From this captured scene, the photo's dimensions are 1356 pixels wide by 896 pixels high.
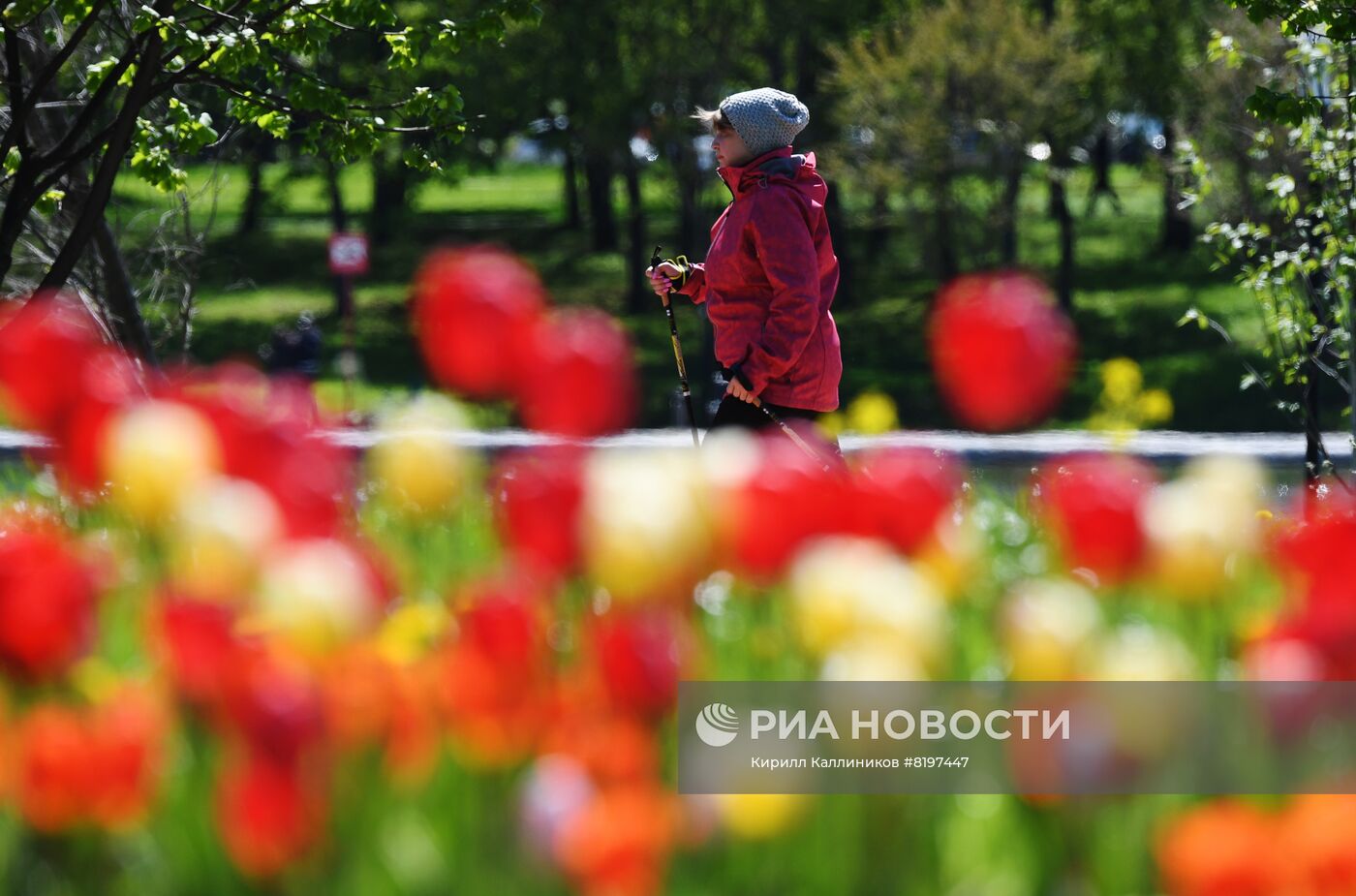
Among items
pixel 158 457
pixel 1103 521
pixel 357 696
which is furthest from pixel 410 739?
pixel 1103 521

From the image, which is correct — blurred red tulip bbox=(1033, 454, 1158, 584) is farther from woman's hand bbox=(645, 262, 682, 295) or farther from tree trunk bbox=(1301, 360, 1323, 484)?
tree trunk bbox=(1301, 360, 1323, 484)

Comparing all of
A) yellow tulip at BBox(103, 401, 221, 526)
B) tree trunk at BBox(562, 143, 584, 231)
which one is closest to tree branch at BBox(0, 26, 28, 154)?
yellow tulip at BBox(103, 401, 221, 526)

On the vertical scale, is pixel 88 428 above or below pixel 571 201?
below

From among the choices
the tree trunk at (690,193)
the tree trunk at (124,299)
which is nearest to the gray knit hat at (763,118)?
the tree trunk at (124,299)

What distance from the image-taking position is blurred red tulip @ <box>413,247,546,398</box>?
2.89 meters

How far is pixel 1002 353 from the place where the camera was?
2672 millimetres

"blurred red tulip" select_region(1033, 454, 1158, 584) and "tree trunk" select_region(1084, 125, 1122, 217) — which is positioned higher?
"tree trunk" select_region(1084, 125, 1122, 217)

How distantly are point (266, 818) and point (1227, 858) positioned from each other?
3.00ft

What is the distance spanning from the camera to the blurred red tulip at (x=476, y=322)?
289 centimetres

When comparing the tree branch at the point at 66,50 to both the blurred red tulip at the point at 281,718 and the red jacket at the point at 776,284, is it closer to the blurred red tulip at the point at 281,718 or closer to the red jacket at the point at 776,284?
the red jacket at the point at 776,284

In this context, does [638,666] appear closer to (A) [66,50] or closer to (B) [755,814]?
(B) [755,814]

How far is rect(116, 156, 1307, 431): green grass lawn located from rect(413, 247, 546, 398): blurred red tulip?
19078 millimetres

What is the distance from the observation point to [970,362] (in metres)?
2.71

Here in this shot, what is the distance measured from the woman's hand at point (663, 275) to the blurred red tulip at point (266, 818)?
3.85 metres
